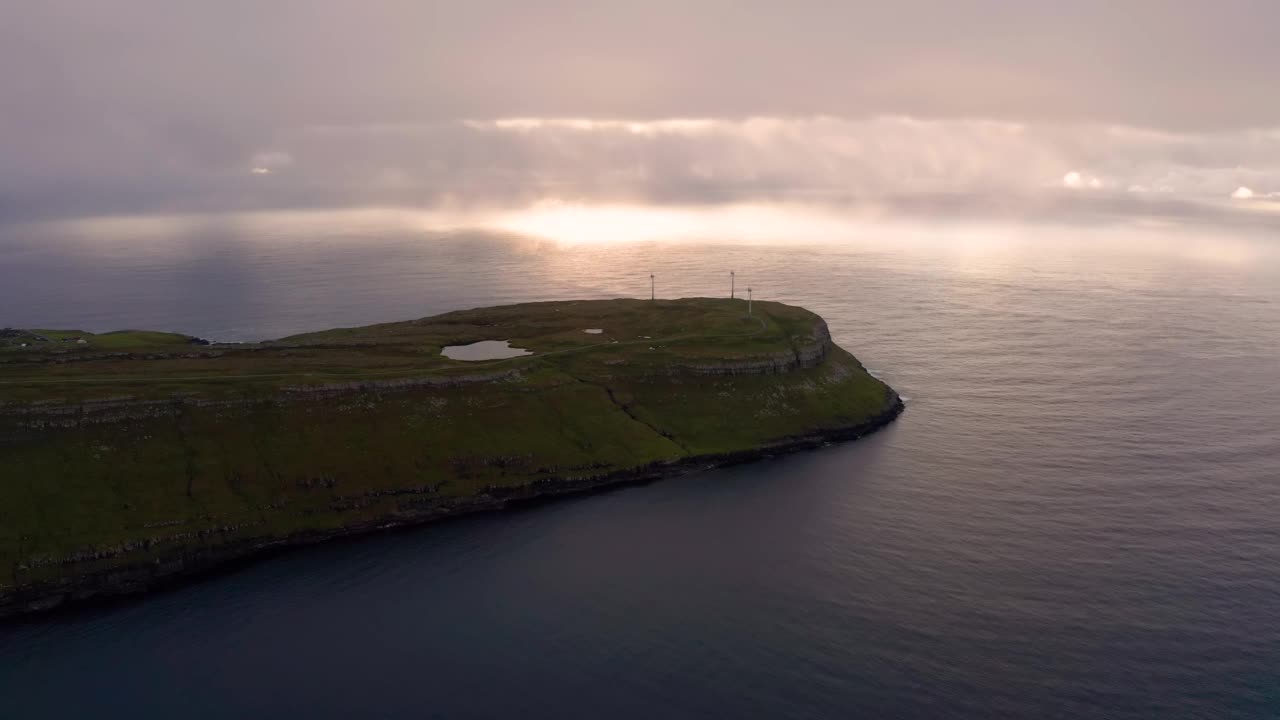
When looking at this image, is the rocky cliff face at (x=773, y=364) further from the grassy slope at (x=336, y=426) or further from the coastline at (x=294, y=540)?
the coastline at (x=294, y=540)

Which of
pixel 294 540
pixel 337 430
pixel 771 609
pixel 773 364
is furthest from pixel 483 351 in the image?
pixel 771 609

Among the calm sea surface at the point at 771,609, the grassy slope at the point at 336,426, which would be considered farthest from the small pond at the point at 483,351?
the calm sea surface at the point at 771,609

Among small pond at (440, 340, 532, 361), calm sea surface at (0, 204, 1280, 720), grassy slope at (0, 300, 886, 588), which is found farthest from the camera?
small pond at (440, 340, 532, 361)

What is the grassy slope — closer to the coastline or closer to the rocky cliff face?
the coastline

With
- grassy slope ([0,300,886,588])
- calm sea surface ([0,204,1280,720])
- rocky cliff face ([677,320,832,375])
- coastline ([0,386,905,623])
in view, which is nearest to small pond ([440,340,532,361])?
grassy slope ([0,300,886,588])

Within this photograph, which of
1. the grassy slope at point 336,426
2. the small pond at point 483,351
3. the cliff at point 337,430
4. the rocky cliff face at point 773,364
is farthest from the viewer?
the small pond at point 483,351

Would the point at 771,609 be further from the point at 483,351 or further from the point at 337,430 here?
the point at 483,351
